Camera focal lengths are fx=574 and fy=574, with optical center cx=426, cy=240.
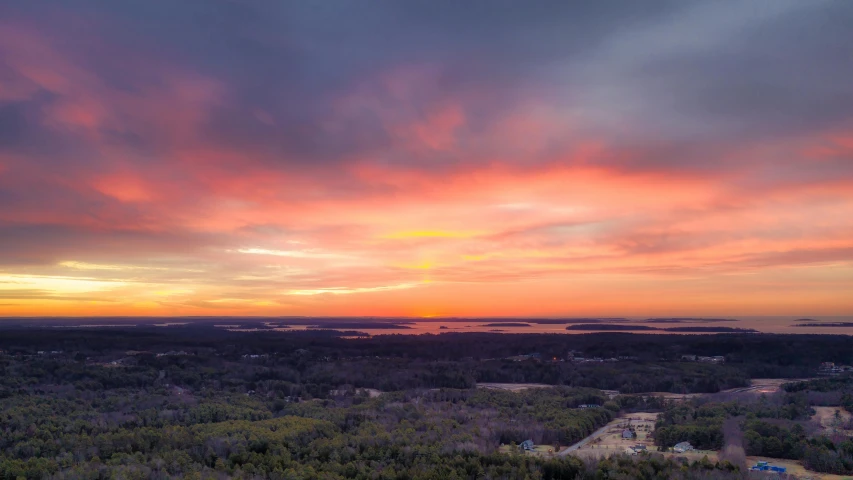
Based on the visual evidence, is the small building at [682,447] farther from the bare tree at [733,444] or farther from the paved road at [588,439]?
the paved road at [588,439]

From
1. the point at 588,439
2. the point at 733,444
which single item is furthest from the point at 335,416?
the point at 733,444

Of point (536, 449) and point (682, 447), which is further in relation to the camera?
point (536, 449)

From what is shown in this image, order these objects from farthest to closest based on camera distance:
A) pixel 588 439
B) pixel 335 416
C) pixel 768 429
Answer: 1. pixel 335 416
2. pixel 588 439
3. pixel 768 429

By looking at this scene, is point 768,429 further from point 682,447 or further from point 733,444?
point 682,447

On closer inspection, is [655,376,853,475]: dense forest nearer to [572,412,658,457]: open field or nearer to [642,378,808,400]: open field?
[572,412,658,457]: open field

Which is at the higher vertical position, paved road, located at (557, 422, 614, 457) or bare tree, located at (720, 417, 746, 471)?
bare tree, located at (720, 417, 746, 471)

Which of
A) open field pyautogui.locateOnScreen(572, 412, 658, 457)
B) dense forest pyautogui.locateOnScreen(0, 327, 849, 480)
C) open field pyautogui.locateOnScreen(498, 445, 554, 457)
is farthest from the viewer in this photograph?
open field pyautogui.locateOnScreen(498, 445, 554, 457)

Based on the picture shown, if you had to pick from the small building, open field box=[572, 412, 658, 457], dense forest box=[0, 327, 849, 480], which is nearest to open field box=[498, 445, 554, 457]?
dense forest box=[0, 327, 849, 480]
